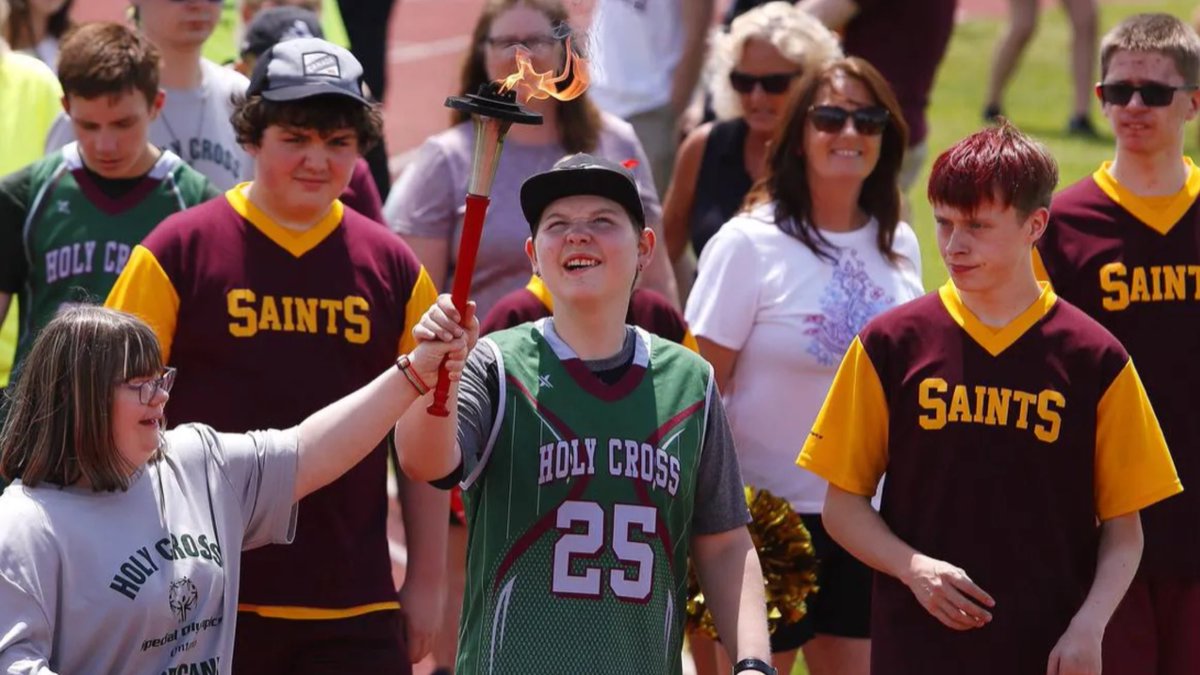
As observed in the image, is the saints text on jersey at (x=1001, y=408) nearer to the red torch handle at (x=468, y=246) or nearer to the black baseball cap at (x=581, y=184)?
the black baseball cap at (x=581, y=184)

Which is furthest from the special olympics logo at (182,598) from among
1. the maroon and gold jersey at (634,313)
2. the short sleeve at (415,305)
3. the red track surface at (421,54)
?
the red track surface at (421,54)

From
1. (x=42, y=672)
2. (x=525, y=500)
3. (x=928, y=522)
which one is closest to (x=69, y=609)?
(x=42, y=672)

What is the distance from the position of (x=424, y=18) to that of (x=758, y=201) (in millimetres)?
18486

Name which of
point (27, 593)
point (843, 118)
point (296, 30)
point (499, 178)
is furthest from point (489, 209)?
point (27, 593)

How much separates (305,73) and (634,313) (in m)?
1.06

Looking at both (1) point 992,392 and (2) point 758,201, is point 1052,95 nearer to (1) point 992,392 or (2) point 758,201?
(2) point 758,201

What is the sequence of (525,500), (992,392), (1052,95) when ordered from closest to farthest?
(525,500), (992,392), (1052,95)

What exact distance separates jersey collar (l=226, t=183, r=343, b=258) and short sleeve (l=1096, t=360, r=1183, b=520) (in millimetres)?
1873

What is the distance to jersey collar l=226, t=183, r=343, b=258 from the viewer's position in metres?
4.91

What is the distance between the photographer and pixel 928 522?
4594 millimetres

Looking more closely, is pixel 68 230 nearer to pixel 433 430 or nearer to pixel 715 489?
pixel 433 430

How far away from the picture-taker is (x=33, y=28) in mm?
7992

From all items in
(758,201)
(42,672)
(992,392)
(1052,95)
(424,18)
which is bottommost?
(42,672)

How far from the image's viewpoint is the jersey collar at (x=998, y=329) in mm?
4602
